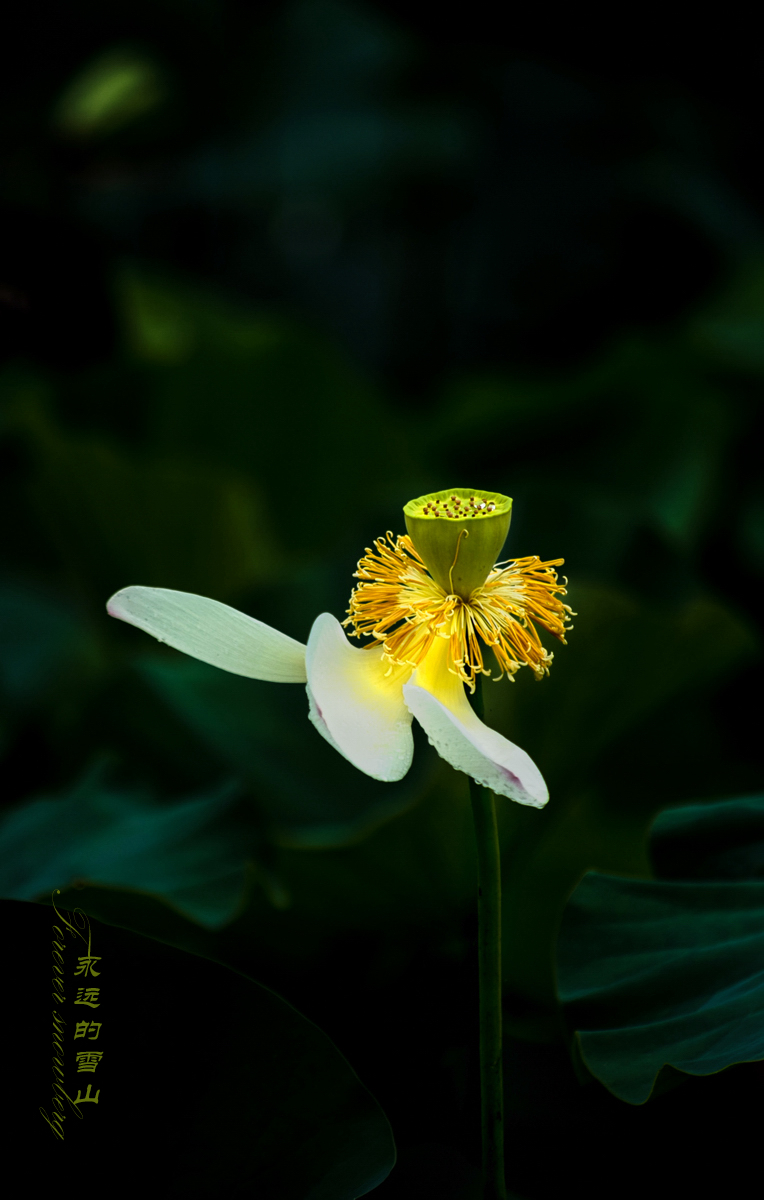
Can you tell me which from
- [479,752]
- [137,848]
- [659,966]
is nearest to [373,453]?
[137,848]

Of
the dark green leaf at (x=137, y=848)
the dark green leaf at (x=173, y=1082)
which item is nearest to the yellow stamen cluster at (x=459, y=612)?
the dark green leaf at (x=173, y=1082)

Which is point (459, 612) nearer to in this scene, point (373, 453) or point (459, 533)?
point (459, 533)

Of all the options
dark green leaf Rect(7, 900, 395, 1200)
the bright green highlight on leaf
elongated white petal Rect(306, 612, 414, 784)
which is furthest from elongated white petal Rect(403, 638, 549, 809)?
the bright green highlight on leaf

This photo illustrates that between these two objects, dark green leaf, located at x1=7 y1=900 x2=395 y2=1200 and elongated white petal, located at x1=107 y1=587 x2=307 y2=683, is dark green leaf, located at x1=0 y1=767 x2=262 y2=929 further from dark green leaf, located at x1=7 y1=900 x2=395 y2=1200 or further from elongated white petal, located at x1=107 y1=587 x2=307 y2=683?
elongated white petal, located at x1=107 y1=587 x2=307 y2=683

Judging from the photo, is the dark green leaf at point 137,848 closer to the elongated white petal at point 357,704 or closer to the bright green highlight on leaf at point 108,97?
the elongated white petal at point 357,704

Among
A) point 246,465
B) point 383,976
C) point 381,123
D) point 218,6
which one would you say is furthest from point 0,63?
point 383,976
